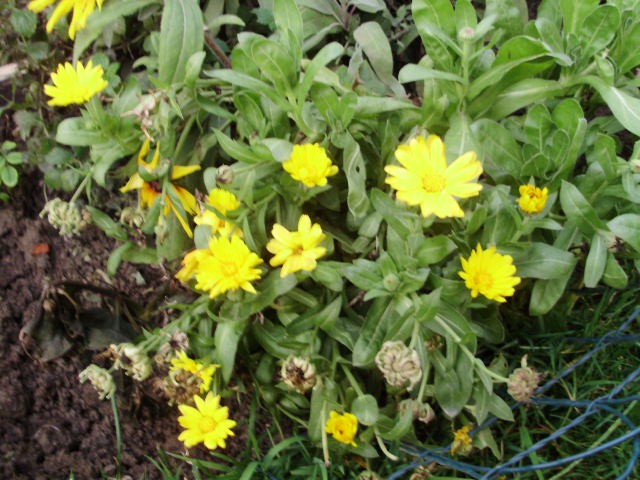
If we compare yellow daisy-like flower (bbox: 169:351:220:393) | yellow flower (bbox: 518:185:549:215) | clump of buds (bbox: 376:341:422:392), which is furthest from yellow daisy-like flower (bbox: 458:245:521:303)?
yellow daisy-like flower (bbox: 169:351:220:393)

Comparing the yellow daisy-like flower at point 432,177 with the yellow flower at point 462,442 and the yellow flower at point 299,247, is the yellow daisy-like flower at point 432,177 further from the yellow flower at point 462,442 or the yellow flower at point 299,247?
the yellow flower at point 462,442

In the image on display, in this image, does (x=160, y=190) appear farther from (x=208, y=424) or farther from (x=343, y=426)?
(x=343, y=426)

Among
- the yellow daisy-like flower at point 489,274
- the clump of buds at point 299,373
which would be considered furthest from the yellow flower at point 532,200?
the clump of buds at point 299,373

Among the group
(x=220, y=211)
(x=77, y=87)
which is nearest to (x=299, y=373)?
(x=220, y=211)

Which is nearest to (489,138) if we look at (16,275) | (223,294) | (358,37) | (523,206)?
(523,206)

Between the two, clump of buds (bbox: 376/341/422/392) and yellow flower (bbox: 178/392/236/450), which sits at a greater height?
clump of buds (bbox: 376/341/422/392)

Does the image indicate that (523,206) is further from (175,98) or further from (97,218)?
(97,218)

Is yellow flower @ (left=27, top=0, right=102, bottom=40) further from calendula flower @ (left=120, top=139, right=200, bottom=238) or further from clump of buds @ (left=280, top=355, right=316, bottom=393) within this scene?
clump of buds @ (left=280, top=355, right=316, bottom=393)
